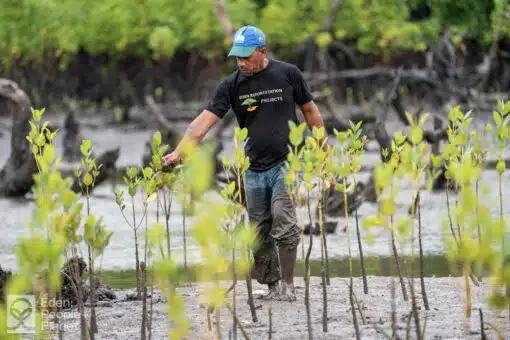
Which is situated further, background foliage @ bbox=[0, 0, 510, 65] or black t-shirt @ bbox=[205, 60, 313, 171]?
background foliage @ bbox=[0, 0, 510, 65]

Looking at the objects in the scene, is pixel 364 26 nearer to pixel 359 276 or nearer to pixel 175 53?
pixel 175 53

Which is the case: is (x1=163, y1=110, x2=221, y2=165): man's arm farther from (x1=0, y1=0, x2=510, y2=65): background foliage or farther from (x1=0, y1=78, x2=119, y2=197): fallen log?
(x1=0, y1=0, x2=510, y2=65): background foliage

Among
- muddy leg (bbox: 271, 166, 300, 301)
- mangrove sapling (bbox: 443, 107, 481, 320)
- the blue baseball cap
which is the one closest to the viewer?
mangrove sapling (bbox: 443, 107, 481, 320)

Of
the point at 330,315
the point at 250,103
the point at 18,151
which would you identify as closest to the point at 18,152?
the point at 18,151

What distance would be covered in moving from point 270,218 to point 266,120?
634 millimetres

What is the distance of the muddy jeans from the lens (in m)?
7.25

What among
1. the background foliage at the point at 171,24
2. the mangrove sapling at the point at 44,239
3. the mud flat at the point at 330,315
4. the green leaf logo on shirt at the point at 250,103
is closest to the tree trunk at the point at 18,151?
the mud flat at the point at 330,315

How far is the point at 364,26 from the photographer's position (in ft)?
106

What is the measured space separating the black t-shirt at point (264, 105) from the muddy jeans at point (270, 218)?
92mm

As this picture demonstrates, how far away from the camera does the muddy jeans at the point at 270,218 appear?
725 centimetres

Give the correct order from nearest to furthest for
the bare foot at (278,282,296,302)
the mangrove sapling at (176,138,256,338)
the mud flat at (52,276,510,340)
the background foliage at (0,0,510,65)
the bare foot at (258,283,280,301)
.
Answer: the mangrove sapling at (176,138,256,338) → the mud flat at (52,276,510,340) → the bare foot at (278,282,296,302) → the bare foot at (258,283,280,301) → the background foliage at (0,0,510,65)

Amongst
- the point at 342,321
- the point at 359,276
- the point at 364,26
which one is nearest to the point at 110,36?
the point at 364,26

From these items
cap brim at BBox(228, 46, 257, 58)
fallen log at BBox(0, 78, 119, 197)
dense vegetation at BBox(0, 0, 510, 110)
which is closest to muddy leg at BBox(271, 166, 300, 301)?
cap brim at BBox(228, 46, 257, 58)

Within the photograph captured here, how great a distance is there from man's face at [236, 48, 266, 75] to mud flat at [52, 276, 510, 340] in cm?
140
